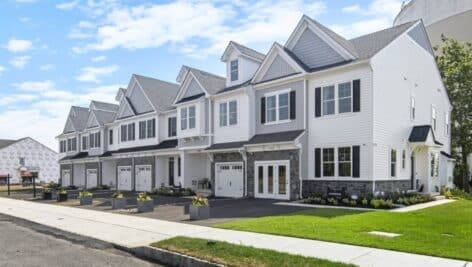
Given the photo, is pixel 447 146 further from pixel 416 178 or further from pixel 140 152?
pixel 140 152

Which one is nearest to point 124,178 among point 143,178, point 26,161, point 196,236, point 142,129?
point 143,178

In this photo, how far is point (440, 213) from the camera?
16.0 m

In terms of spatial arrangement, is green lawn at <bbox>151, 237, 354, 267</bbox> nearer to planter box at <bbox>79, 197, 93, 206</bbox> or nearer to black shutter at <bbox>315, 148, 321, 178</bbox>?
black shutter at <bbox>315, 148, 321, 178</bbox>

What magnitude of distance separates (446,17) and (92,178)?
37.7m

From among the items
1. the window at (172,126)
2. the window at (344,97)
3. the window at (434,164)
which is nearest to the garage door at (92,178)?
the window at (172,126)

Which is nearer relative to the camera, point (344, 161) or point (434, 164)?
point (344, 161)

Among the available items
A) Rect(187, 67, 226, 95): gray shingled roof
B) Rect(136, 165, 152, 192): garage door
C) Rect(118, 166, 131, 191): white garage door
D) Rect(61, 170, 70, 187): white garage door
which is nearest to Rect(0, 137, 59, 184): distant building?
Rect(61, 170, 70, 187): white garage door

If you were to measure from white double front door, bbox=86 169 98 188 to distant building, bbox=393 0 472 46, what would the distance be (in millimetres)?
35001

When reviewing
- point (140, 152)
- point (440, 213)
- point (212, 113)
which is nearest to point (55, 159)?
point (140, 152)

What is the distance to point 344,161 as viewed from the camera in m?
21.0

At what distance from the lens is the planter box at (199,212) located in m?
15.8

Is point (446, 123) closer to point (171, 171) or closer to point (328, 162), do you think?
point (328, 162)

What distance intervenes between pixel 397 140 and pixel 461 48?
1463 cm

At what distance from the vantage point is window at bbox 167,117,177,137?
33.8 m
